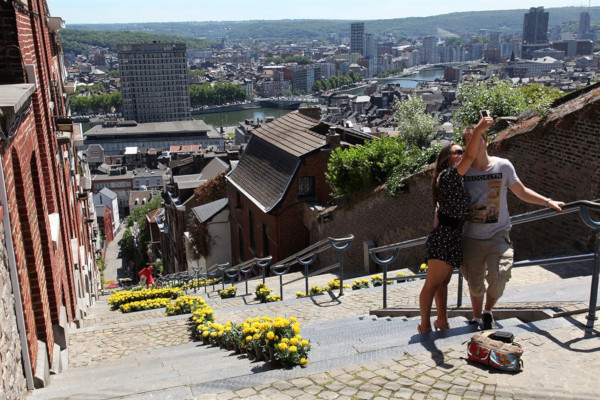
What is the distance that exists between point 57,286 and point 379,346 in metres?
5.34

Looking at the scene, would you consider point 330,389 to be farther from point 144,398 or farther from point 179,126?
point 179,126

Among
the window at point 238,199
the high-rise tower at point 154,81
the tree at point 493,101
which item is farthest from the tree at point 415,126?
the high-rise tower at point 154,81

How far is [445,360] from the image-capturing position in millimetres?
5027

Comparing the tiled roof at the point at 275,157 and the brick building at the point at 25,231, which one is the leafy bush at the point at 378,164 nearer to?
the tiled roof at the point at 275,157

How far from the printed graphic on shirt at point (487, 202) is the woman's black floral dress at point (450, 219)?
0.30 feet

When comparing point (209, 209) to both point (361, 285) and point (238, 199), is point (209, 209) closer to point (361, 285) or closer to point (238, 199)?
point (238, 199)

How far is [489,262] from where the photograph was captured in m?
5.40

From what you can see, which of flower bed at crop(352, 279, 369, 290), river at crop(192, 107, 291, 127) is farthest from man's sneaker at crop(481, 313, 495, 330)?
river at crop(192, 107, 291, 127)

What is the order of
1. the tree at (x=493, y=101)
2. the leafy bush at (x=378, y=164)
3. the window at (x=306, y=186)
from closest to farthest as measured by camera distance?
the tree at (x=493, y=101) < the leafy bush at (x=378, y=164) < the window at (x=306, y=186)

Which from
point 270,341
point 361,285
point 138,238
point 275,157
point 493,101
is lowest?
point 138,238

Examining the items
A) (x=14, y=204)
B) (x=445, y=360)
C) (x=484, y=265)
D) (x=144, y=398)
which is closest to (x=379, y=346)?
(x=445, y=360)

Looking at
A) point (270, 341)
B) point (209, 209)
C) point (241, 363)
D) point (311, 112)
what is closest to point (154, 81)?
point (209, 209)

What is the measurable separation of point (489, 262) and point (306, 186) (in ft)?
47.0

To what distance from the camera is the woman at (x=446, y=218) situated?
522 centimetres
